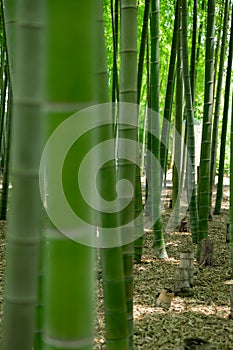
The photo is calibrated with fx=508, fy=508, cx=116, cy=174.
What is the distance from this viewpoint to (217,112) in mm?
5457

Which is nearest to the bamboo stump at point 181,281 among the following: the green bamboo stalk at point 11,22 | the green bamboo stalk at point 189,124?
the green bamboo stalk at point 189,124

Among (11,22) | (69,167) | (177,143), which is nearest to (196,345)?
(69,167)

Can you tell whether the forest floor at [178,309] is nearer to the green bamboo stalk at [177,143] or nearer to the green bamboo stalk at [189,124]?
the green bamboo stalk at [189,124]

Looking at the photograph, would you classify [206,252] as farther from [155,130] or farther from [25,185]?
[25,185]

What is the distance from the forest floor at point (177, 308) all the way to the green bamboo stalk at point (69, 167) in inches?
38.4

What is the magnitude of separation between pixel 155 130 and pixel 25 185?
293 centimetres

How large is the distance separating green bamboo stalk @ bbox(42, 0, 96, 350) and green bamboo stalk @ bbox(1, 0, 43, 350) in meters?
0.02

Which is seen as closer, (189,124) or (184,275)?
(184,275)

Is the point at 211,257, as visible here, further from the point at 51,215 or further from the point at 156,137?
the point at 51,215

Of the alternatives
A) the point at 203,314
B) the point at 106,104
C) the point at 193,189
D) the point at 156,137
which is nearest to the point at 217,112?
the point at 193,189

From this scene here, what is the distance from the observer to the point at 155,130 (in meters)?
3.76

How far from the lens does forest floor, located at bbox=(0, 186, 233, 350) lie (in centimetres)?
241

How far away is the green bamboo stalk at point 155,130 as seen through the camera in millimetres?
3522

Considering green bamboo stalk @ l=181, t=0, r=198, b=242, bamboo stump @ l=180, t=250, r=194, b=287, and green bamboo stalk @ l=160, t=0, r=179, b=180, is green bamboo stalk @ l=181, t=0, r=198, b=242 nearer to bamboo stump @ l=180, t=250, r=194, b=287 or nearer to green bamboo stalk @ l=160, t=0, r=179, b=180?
green bamboo stalk @ l=160, t=0, r=179, b=180
